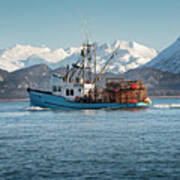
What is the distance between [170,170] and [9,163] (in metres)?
11.5

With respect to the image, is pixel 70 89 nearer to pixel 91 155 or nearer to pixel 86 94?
pixel 86 94

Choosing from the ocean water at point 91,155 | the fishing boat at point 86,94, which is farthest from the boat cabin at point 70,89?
the ocean water at point 91,155

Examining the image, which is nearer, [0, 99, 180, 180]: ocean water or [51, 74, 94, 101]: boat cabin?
[0, 99, 180, 180]: ocean water

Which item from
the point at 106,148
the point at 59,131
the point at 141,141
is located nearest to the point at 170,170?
the point at 106,148

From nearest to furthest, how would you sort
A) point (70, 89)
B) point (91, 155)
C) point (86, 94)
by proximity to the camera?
point (91, 155), point (70, 89), point (86, 94)

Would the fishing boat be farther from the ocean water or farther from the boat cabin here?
the ocean water

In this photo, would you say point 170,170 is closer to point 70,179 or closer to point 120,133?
point 70,179

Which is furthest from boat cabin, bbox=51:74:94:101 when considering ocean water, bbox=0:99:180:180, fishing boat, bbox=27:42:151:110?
ocean water, bbox=0:99:180:180

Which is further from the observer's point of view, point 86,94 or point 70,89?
point 86,94

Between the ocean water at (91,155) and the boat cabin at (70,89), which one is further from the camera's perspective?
the boat cabin at (70,89)

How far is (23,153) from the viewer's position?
34.2 m

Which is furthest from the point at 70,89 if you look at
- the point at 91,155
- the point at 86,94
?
the point at 91,155

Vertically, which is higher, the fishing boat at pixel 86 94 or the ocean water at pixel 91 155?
the fishing boat at pixel 86 94

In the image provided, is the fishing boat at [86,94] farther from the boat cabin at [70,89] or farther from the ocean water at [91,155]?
the ocean water at [91,155]
